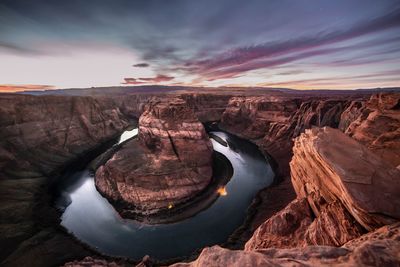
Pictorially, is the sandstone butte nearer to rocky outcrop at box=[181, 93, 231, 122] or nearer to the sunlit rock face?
the sunlit rock face

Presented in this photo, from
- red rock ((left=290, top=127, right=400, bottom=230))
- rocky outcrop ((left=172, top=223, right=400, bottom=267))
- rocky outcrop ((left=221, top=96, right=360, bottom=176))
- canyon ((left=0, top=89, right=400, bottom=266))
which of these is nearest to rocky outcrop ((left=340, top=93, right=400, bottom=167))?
canyon ((left=0, top=89, right=400, bottom=266))

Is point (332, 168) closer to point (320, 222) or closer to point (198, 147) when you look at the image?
point (320, 222)

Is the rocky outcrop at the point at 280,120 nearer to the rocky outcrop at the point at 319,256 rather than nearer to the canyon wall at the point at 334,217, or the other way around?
the canyon wall at the point at 334,217

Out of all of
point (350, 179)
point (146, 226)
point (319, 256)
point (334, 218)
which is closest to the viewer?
point (319, 256)

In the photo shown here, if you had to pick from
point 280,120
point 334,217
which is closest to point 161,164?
point 334,217

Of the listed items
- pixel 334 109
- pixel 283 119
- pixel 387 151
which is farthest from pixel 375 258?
pixel 283 119

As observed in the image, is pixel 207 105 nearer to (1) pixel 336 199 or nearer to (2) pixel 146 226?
(2) pixel 146 226
